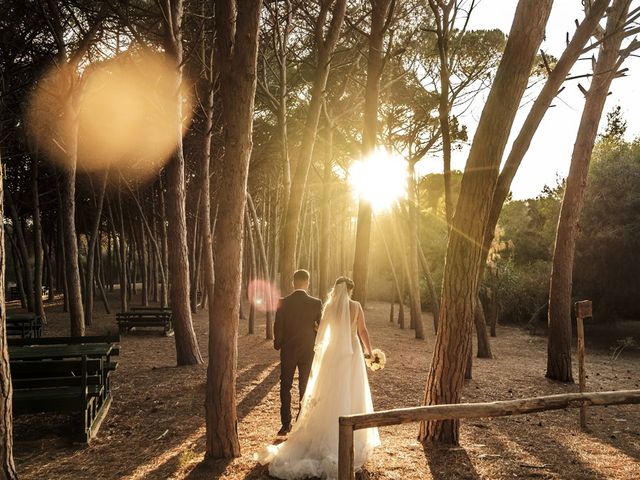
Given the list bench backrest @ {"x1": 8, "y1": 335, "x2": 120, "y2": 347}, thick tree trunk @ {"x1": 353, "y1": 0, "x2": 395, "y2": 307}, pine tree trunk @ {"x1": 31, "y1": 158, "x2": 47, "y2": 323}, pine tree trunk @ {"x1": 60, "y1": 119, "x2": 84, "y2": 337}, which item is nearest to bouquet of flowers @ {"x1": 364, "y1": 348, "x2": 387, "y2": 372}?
thick tree trunk @ {"x1": 353, "y1": 0, "x2": 395, "y2": 307}

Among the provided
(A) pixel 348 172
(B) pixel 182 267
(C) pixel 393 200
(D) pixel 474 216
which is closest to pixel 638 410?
(D) pixel 474 216

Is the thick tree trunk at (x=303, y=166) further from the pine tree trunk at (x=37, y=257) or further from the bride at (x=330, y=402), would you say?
the pine tree trunk at (x=37, y=257)

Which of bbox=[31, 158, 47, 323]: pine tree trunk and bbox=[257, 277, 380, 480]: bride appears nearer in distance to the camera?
bbox=[257, 277, 380, 480]: bride

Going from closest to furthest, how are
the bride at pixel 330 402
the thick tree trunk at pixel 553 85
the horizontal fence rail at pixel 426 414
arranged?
the horizontal fence rail at pixel 426 414 < the bride at pixel 330 402 < the thick tree trunk at pixel 553 85

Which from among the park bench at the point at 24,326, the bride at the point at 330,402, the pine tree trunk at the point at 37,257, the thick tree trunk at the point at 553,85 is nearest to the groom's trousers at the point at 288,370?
the bride at the point at 330,402

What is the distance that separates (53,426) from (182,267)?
4.23 meters

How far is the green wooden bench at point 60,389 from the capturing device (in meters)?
5.45

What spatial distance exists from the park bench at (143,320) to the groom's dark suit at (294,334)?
396 inches

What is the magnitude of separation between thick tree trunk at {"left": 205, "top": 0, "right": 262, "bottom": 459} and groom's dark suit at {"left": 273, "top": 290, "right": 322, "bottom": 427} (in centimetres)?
98

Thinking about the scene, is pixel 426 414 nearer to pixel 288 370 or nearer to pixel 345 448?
pixel 345 448

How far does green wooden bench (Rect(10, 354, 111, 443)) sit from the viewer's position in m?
5.45

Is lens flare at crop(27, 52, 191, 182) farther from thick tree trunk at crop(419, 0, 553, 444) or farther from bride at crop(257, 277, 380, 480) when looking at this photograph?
thick tree trunk at crop(419, 0, 553, 444)

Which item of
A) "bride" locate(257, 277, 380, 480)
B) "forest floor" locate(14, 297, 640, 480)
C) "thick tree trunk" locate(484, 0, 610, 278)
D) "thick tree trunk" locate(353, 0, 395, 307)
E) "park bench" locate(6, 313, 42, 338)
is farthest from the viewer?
"park bench" locate(6, 313, 42, 338)

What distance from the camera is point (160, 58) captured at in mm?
12328
